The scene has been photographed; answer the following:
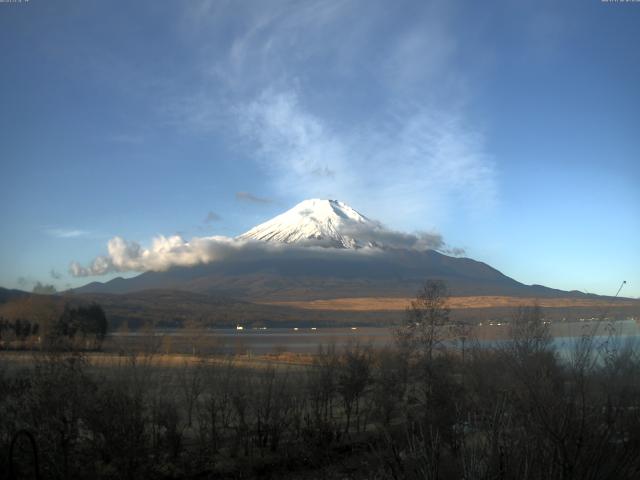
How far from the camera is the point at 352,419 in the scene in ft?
78.6

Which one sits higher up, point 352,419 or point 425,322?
point 425,322

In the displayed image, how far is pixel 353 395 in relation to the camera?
22016 mm

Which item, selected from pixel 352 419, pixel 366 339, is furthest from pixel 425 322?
pixel 366 339

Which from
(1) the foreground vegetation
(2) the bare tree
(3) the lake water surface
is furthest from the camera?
(2) the bare tree

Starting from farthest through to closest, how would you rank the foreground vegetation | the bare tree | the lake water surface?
1. the bare tree
2. the lake water surface
3. the foreground vegetation

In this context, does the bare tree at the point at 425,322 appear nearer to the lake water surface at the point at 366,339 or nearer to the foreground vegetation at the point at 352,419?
the lake water surface at the point at 366,339

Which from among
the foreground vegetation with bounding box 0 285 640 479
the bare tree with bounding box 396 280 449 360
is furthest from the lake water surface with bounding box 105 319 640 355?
the bare tree with bounding box 396 280 449 360

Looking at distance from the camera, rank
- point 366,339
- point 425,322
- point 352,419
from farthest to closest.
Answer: point 366,339
point 425,322
point 352,419


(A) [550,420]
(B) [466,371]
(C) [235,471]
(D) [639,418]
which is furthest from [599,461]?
(B) [466,371]

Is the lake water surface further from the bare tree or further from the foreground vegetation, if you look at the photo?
the bare tree

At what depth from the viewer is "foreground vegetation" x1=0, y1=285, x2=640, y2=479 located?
18.0 feet

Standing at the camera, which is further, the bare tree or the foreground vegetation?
the bare tree

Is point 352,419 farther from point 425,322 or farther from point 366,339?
point 366,339

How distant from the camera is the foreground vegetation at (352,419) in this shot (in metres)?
5.47
